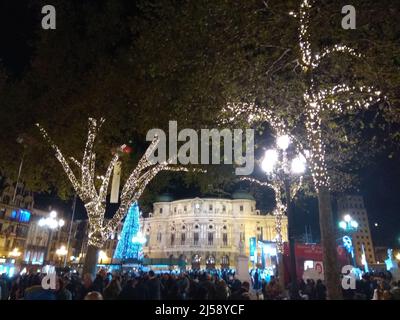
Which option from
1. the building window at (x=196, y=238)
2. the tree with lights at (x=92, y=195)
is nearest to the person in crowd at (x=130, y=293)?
the tree with lights at (x=92, y=195)

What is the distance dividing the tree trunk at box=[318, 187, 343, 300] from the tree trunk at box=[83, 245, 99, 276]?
977 cm

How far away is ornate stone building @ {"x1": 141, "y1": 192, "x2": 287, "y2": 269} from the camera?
79750 mm

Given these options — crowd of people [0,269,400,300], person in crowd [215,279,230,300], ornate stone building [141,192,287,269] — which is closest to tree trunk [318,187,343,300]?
crowd of people [0,269,400,300]

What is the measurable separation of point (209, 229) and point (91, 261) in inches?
2748

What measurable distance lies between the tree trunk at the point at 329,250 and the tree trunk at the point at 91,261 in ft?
32.0

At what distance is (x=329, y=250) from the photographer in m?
8.95

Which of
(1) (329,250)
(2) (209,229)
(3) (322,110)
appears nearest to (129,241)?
(1) (329,250)

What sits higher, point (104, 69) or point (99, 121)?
point (104, 69)

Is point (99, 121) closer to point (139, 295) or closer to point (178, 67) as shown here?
point (178, 67)

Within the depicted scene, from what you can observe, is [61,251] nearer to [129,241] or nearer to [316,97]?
[129,241]

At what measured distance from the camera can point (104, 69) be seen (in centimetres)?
1387
